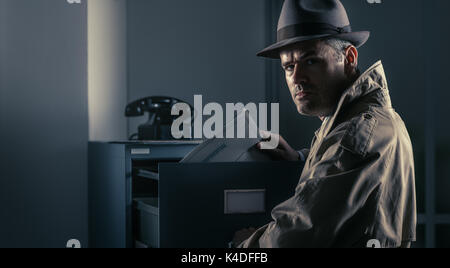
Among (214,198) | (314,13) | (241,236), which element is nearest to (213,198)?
(214,198)

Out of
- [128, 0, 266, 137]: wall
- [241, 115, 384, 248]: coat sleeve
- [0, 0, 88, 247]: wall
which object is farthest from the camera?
[128, 0, 266, 137]: wall

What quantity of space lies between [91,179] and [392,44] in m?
1.45

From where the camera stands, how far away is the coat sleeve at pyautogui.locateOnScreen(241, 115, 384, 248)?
79 cm

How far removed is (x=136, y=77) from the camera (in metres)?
2.16

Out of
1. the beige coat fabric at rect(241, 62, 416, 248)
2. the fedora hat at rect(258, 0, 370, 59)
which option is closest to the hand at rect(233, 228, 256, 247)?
the beige coat fabric at rect(241, 62, 416, 248)

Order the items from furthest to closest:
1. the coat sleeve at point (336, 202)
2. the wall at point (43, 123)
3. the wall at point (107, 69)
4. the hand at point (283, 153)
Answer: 1. the wall at point (107, 69)
2. the wall at point (43, 123)
3. the hand at point (283, 153)
4. the coat sleeve at point (336, 202)

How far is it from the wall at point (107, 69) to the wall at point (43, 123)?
0.20 ft

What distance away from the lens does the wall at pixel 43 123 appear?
1621mm

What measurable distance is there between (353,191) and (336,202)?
0.03m

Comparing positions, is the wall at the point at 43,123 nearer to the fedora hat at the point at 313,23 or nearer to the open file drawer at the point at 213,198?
the open file drawer at the point at 213,198

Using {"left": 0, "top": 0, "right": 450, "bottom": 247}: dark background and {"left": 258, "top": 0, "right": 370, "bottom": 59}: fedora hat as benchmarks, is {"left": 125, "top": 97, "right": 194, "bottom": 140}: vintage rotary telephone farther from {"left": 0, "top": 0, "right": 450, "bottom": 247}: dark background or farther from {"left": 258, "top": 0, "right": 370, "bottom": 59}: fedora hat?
{"left": 258, "top": 0, "right": 370, "bottom": 59}: fedora hat

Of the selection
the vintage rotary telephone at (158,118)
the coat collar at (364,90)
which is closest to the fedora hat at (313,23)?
the coat collar at (364,90)

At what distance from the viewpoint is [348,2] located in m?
2.21

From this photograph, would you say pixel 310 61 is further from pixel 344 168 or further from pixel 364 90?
pixel 344 168
